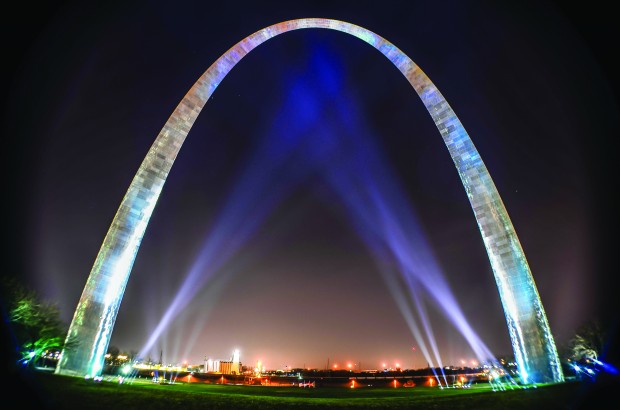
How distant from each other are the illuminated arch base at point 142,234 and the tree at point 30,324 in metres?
0.80

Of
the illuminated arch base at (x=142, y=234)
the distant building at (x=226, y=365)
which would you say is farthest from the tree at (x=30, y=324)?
the distant building at (x=226, y=365)

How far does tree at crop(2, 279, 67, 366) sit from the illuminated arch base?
0.80 m

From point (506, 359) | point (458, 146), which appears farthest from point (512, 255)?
point (506, 359)

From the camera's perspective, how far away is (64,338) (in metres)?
15.4

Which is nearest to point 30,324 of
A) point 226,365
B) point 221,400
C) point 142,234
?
point 142,234

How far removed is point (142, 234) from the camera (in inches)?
705

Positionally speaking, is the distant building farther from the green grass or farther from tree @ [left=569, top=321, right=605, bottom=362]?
the green grass

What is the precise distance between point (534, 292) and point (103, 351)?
2104cm

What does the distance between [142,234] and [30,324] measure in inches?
231

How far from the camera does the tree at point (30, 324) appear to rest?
1326 cm

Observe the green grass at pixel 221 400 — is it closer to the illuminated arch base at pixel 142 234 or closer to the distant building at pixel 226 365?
the illuminated arch base at pixel 142 234

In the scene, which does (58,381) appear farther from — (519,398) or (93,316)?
(519,398)

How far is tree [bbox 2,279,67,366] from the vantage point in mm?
13256

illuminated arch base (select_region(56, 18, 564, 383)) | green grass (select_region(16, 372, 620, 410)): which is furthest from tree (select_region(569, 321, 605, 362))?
green grass (select_region(16, 372, 620, 410))
